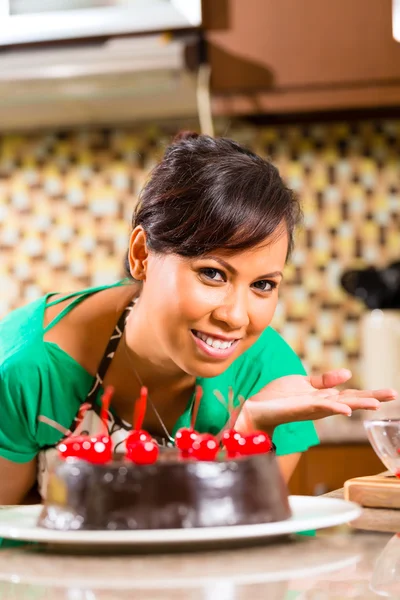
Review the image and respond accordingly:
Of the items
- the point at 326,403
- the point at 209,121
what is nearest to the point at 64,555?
the point at 326,403

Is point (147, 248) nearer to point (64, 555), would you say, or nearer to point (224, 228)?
point (224, 228)

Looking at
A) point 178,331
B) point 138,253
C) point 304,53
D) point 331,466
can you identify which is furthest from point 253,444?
point 304,53

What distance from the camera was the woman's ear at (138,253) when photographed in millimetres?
1425

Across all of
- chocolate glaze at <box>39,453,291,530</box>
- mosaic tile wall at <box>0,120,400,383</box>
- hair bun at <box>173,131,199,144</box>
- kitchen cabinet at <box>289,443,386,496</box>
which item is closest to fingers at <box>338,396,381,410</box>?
chocolate glaze at <box>39,453,291,530</box>

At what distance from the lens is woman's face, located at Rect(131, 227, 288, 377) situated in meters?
1.21

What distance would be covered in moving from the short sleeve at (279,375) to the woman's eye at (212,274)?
0.32m

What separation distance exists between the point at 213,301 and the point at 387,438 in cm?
31

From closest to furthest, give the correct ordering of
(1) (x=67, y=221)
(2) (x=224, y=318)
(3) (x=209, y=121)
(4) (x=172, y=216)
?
(2) (x=224, y=318) < (4) (x=172, y=216) < (3) (x=209, y=121) < (1) (x=67, y=221)

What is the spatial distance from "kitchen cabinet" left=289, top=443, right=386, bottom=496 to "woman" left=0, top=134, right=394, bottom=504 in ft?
2.95

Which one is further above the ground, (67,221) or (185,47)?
(185,47)

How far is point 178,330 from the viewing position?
1318 mm

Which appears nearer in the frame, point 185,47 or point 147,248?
point 147,248

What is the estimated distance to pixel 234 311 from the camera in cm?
121

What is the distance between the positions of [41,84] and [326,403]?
172 cm
